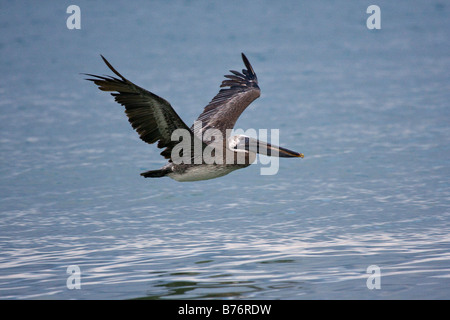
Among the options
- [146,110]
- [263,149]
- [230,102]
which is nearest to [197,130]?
[230,102]

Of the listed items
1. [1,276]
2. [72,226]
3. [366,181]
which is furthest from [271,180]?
[1,276]

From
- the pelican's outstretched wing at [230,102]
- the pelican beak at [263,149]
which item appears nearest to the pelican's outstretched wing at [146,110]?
the pelican beak at [263,149]

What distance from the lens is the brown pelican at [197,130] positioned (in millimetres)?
5801

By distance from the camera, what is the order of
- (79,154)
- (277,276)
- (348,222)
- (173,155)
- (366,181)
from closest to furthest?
(277,276), (173,155), (348,222), (366,181), (79,154)

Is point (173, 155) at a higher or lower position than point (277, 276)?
higher

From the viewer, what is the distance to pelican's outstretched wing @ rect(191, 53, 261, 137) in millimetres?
7617

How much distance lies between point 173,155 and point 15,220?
7.97ft

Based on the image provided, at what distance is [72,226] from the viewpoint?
25.1ft

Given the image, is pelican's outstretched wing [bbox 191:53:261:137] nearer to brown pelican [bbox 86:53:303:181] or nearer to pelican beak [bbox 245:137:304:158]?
brown pelican [bbox 86:53:303:181]

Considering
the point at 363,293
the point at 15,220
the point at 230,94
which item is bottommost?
the point at 363,293

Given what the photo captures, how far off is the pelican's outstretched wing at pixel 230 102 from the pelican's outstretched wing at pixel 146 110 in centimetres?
130

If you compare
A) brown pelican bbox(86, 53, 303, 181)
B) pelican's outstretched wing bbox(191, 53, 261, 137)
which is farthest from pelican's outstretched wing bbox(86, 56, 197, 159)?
pelican's outstretched wing bbox(191, 53, 261, 137)

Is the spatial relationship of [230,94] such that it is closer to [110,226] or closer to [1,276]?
[110,226]

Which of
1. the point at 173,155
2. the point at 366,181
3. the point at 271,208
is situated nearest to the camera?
the point at 173,155
